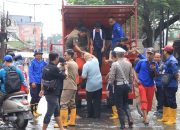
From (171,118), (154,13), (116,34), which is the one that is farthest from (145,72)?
(154,13)

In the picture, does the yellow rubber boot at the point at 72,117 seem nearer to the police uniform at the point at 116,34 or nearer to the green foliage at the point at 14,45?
the police uniform at the point at 116,34

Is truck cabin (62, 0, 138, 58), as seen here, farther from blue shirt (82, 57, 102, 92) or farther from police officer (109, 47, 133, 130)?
police officer (109, 47, 133, 130)

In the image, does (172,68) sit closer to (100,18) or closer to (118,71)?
(118,71)

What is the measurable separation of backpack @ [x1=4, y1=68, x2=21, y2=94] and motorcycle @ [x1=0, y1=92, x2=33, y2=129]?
12 centimetres

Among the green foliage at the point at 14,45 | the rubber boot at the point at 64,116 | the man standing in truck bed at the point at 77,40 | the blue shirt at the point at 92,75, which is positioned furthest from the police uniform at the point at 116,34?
the green foliage at the point at 14,45

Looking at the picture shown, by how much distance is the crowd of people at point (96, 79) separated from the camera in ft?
28.4

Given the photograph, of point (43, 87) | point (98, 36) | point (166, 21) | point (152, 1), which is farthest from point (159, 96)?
point (166, 21)

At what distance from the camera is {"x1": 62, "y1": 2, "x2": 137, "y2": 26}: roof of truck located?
12.1 metres

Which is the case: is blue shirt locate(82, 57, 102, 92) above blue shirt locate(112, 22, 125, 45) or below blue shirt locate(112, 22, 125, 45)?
below

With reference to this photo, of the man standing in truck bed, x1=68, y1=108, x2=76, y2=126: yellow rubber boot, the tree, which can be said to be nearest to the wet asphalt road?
x1=68, y1=108, x2=76, y2=126: yellow rubber boot

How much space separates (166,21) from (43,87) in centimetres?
2492

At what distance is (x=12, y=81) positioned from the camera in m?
9.21

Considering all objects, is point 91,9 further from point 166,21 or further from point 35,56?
point 166,21

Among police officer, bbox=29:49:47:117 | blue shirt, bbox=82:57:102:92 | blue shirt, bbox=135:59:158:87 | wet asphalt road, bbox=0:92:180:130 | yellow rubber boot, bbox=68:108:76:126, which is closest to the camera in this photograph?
wet asphalt road, bbox=0:92:180:130
